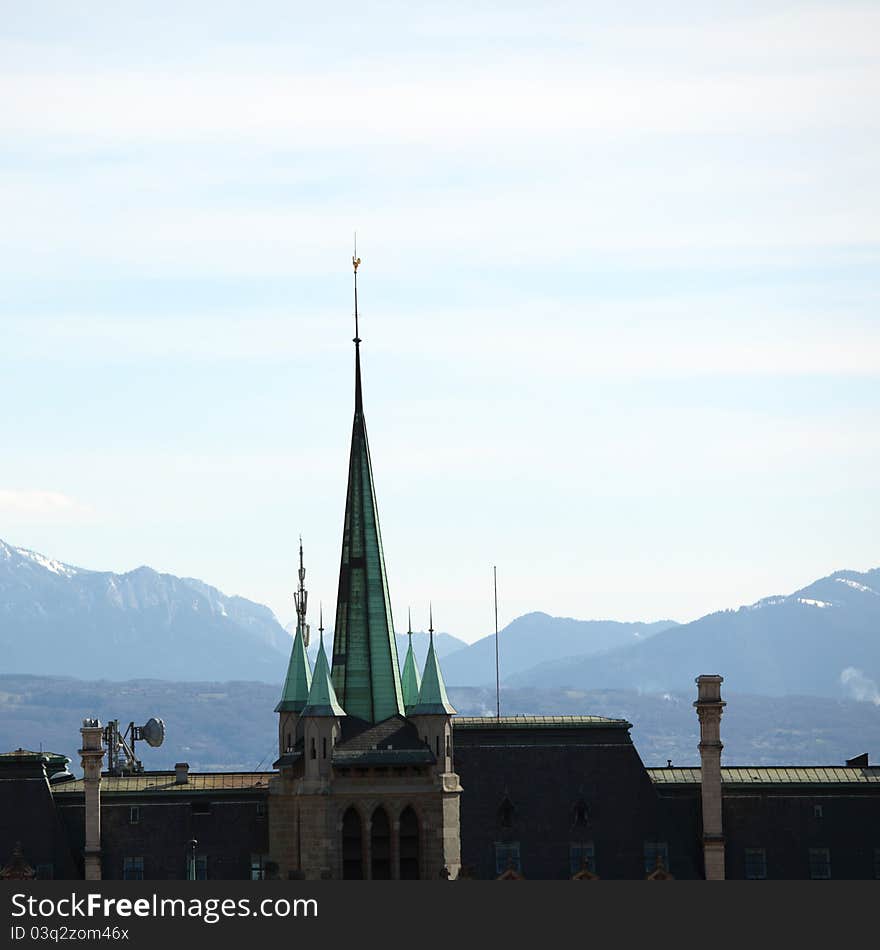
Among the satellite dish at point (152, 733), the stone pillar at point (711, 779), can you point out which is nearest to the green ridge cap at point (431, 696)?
the stone pillar at point (711, 779)

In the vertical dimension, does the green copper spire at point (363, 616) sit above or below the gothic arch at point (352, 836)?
above

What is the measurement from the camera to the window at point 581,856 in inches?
6442

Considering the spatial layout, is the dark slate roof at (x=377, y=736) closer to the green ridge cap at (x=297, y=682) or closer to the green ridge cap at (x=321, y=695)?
the green ridge cap at (x=321, y=695)

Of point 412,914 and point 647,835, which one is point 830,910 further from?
point 647,835

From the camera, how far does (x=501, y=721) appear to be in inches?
6575

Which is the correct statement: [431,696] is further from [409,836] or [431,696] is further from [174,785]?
[174,785]

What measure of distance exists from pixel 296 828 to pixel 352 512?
19256 mm

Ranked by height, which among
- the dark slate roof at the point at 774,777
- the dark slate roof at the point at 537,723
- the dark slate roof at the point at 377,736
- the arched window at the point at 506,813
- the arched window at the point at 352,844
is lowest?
the arched window at the point at 352,844

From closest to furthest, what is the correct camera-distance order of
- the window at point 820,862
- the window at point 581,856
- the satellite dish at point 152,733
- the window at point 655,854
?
the window at point 581,856
the window at point 655,854
the window at point 820,862
the satellite dish at point 152,733

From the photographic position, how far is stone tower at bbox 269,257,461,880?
509 ft

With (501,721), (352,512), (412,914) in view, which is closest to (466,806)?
(501,721)

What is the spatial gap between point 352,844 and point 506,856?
1211 cm

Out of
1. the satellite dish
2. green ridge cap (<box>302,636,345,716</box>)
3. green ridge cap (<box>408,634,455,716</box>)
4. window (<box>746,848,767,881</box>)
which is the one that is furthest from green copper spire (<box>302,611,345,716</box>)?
the satellite dish

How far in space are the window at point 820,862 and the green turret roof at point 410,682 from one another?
27.0 metres
